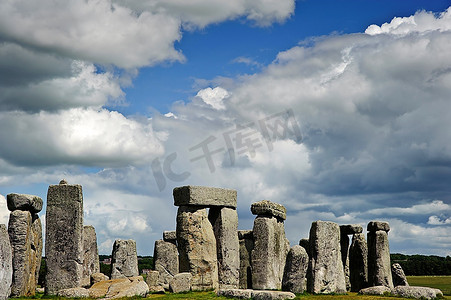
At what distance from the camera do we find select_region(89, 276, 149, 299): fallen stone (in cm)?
2086

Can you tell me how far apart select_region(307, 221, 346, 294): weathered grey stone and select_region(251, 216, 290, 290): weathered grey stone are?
229cm

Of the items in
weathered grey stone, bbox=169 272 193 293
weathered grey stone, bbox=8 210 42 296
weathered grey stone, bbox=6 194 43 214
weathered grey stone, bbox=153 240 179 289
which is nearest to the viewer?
weathered grey stone, bbox=8 210 42 296

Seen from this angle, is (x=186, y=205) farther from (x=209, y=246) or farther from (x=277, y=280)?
(x=277, y=280)

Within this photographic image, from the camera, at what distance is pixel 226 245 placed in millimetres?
26078

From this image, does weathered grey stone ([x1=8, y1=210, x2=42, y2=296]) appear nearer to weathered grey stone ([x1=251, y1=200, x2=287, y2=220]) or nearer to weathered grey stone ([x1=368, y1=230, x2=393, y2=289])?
weathered grey stone ([x1=251, y1=200, x2=287, y2=220])

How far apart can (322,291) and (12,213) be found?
40.3 ft

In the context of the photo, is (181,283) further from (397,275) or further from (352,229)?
(397,275)

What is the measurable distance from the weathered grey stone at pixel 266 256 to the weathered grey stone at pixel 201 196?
1745 mm

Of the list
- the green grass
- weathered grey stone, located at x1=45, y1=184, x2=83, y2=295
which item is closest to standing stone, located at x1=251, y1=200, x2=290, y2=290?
weathered grey stone, located at x1=45, y1=184, x2=83, y2=295

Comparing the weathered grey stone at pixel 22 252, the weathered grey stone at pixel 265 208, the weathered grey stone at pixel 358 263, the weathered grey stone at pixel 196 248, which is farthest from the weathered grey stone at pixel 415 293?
the weathered grey stone at pixel 22 252

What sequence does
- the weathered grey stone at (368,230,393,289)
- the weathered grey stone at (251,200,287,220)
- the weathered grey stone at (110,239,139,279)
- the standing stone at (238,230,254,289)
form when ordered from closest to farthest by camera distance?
the weathered grey stone at (251,200,287,220), the standing stone at (238,230,254,289), the weathered grey stone at (368,230,393,289), the weathered grey stone at (110,239,139,279)

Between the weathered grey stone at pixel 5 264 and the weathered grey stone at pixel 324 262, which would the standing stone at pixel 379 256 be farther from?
the weathered grey stone at pixel 5 264

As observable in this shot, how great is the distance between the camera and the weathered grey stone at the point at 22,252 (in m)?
21.5

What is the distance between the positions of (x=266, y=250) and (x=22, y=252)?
10038mm
